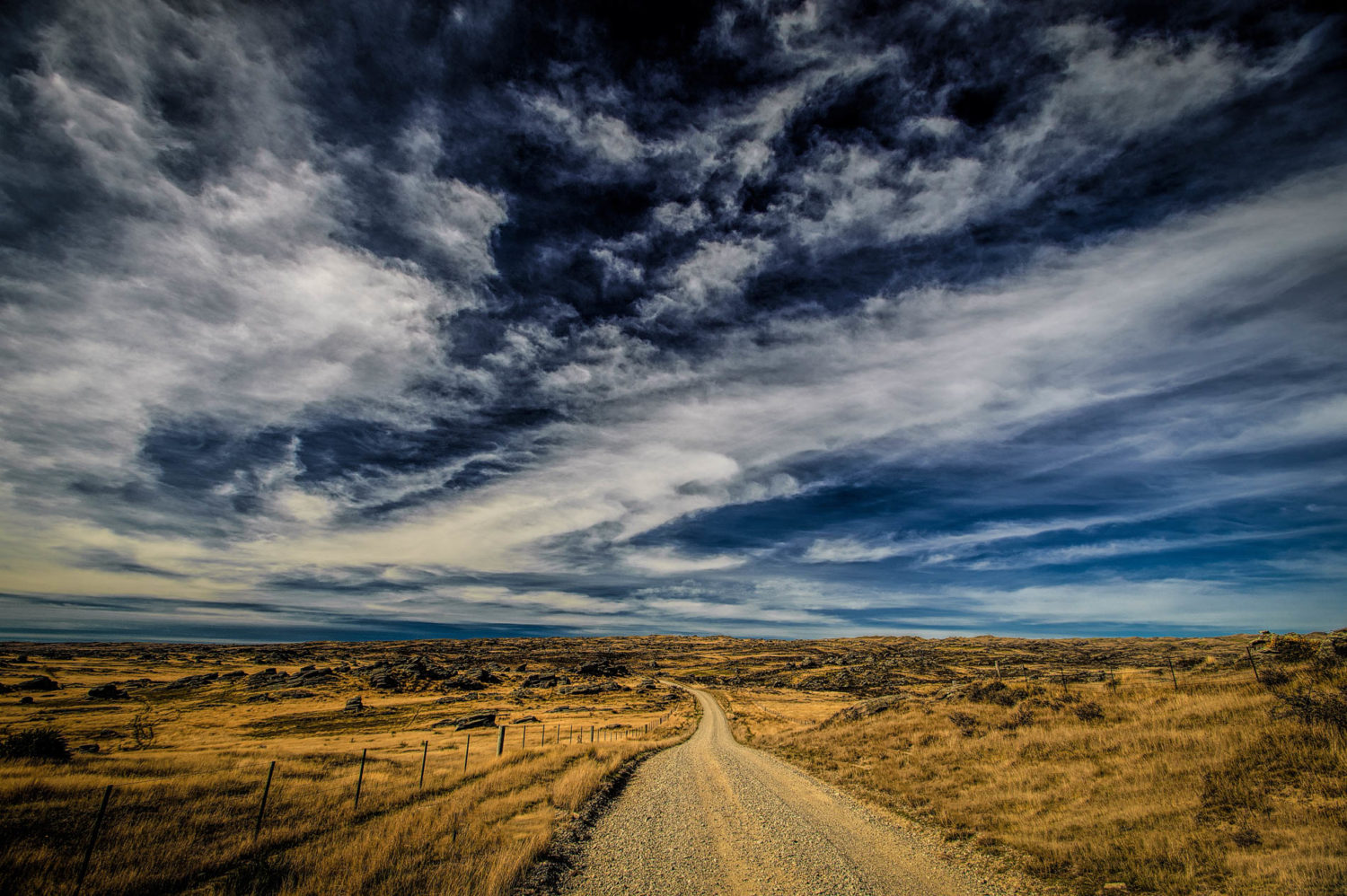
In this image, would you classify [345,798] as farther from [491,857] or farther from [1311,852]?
[1311,852]

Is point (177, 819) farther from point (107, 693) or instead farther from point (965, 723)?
point (107, 693)

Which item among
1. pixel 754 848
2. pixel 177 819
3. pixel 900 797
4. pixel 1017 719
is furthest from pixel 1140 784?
pixel 177 819

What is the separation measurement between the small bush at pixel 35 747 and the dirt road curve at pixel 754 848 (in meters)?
20.5

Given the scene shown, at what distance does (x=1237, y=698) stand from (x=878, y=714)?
59.2 ft

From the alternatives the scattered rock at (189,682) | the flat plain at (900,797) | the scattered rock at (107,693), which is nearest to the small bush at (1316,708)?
the flat plain at (900,797)

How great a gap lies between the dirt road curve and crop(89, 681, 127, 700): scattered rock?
→ 80.3m

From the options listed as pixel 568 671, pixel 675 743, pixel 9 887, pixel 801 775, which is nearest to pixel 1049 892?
pixel 801 775

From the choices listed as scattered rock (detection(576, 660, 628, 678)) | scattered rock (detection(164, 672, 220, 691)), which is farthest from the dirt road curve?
scattered rock (detection(576, 660, 628, 678))

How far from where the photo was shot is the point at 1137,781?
1409 centimetres

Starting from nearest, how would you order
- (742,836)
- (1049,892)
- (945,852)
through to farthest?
(1049,892), (945,852), (742,836)

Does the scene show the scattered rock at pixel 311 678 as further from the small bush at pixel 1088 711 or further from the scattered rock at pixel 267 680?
the small bush at pixel 1088 711

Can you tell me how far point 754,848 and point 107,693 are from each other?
292ft

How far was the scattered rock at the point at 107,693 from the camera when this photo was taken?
6345 centimetres

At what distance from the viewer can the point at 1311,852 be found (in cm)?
891
